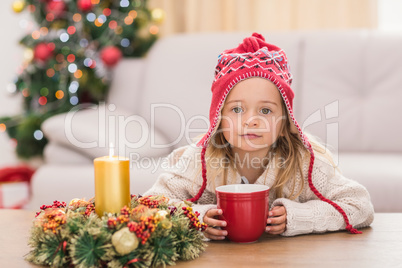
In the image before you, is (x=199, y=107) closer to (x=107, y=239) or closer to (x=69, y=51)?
(x=69, y=51)

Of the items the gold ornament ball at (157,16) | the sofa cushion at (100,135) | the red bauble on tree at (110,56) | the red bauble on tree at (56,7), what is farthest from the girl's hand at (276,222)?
the red bauble on tree at (56,7)

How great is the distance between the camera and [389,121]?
2.11m

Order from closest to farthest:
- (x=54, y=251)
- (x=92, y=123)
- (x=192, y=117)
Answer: (x=54, y=251) → (x=92, y=123) → (x=192, y=117)

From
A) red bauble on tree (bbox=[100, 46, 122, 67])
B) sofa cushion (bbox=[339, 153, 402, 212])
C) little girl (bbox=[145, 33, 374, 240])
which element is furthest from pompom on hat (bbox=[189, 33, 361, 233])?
red bauble on tree (bbox=[100, 46, 122, 67])

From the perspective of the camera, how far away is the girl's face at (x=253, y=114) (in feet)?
3.47

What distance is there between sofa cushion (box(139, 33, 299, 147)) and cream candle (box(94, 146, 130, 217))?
137 cm

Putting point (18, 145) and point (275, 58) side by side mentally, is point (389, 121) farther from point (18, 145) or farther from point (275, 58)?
point (18, 145)

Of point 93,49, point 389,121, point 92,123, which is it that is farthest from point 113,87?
point 389,121

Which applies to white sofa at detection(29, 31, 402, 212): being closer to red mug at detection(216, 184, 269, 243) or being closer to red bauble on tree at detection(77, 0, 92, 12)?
red bauble on tree at detection(77, 0, 92, 12)

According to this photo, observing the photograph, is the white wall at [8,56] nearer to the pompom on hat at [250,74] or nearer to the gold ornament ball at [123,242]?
the pompom on hat at [250,74]

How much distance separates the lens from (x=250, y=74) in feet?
3.44

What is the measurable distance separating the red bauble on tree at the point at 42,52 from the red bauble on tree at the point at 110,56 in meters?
0.32

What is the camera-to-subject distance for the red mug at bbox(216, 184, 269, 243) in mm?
852

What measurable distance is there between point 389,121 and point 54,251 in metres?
1.78
